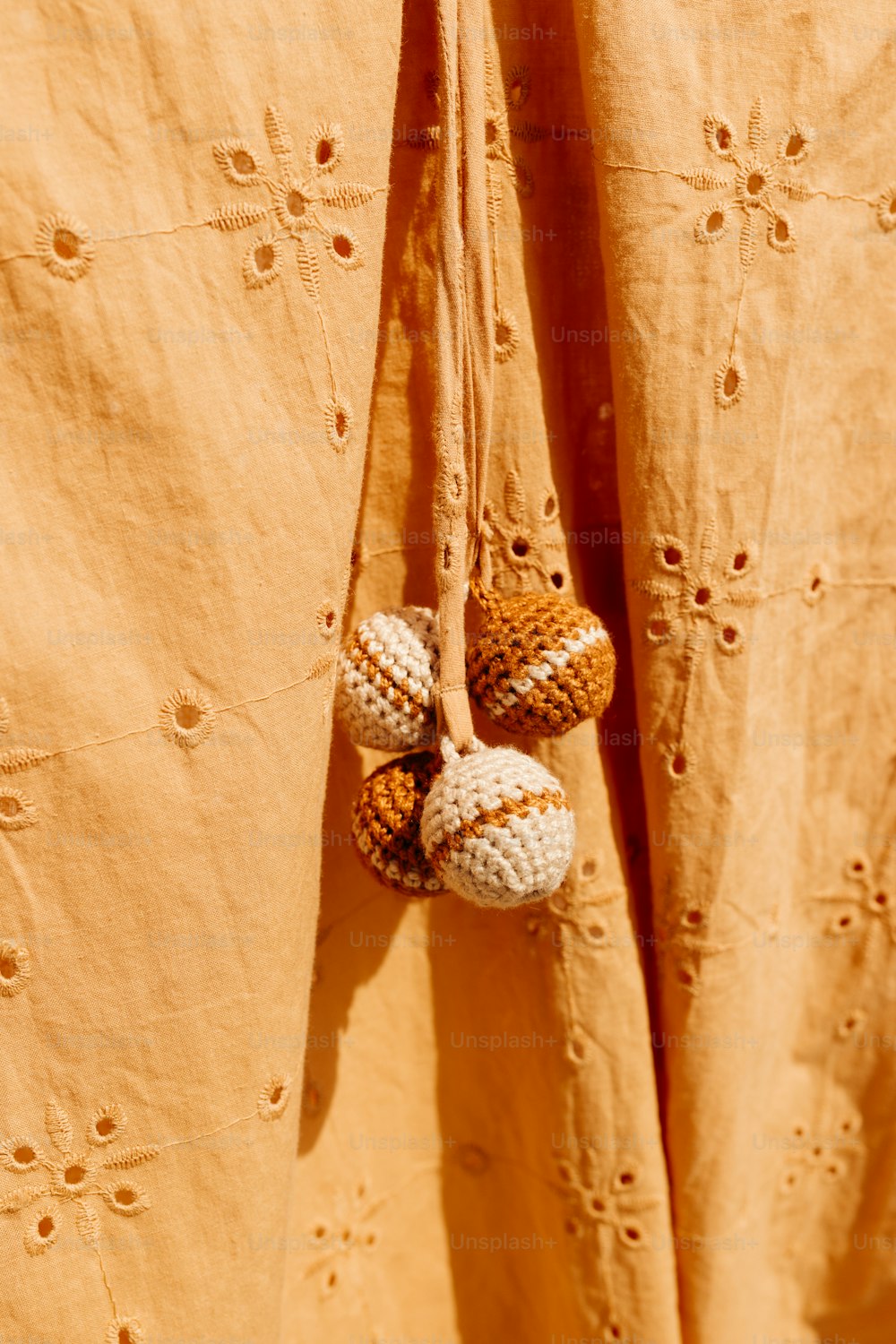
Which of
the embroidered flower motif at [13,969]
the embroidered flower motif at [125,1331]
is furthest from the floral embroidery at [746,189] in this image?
the embroidered flower motif at [125,1331]

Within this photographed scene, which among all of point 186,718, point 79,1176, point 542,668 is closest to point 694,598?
point 542,668

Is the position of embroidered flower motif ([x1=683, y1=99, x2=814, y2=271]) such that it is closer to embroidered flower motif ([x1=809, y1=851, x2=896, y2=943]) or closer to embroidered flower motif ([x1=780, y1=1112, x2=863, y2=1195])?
embroidered flower motif ([x1=809, y1=851, x2=896, y2=943])

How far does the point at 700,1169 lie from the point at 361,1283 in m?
0.20

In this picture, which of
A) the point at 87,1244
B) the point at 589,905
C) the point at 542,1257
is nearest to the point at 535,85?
the point at 589,905

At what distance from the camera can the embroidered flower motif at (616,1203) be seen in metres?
0.51

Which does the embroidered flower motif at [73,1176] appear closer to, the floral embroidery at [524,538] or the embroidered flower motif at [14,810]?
the embroidered flower motif at [14,810]

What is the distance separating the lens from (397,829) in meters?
0.38

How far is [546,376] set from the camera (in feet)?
1.41

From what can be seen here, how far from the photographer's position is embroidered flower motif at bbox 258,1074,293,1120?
1.29 ft

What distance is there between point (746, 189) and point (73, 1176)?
47cm

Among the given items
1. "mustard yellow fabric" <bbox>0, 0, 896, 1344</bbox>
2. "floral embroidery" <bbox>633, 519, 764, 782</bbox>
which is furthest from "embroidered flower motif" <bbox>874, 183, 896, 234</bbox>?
"floral embroidery" <bbox>633, 519, 764, 782</bbox>

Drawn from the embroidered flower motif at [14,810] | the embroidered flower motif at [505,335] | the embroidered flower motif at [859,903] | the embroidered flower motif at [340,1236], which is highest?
the embroidered flower motif at [505,335]

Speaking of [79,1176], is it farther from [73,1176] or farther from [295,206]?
[295,206]

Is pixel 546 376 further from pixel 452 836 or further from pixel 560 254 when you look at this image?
pixel 452 836
